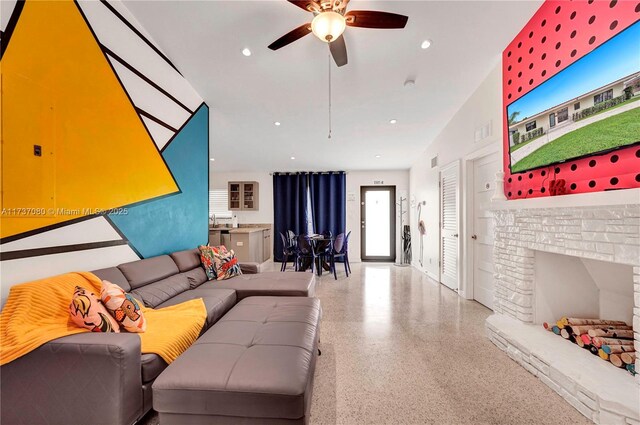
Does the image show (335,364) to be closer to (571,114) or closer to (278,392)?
(278,392)

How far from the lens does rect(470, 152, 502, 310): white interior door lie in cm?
328

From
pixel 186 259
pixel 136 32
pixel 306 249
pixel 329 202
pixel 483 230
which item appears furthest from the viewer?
pixel 329 202

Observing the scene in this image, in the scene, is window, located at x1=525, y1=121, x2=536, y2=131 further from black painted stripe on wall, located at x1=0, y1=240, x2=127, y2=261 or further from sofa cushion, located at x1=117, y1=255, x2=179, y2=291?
black painted stripe on wall, located at x1=0, y1=240, x2=127, y2=261

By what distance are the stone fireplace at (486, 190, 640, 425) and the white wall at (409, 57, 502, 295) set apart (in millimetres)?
1065

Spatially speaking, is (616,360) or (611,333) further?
(611,333)

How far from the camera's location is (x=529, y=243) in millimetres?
2350

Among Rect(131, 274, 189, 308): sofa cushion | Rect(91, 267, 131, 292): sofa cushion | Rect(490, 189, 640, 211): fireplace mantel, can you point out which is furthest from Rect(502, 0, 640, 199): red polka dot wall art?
Rect(91, 267, 131, 292): sofa cushion

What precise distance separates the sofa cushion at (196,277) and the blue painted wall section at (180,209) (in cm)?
38

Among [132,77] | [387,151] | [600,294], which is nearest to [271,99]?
[132,77]

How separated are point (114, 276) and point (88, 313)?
63cm

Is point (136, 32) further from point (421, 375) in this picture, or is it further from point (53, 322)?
point (421, 375)

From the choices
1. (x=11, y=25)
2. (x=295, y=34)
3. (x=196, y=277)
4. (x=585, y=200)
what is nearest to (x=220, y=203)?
(x=196, y=277)

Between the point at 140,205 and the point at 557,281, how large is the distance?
13.0 feet

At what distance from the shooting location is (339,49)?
204 centimetres
